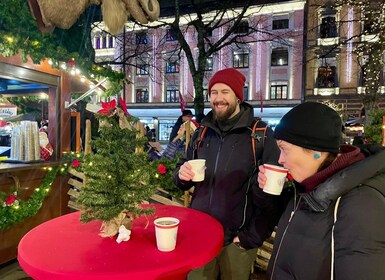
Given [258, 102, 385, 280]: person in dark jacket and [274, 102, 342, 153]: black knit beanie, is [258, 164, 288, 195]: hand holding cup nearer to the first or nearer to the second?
[258, 102, 385, 280]: person in dark jacket

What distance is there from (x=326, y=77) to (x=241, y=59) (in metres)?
6.87

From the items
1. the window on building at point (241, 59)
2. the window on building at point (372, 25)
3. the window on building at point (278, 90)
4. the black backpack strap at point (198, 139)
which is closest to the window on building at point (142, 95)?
the window on building at point (241, 59)

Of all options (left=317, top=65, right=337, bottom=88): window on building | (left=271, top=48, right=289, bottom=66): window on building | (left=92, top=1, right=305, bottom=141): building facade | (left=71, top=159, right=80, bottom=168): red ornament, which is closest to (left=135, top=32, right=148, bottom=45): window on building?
(left=92, top=1, right=305, bottom=141): building facade

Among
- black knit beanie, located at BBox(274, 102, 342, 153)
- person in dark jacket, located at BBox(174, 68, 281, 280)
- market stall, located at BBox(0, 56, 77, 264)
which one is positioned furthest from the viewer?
market stall, located at BBox(0, 56, 77, 264)

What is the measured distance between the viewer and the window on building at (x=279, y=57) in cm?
2422

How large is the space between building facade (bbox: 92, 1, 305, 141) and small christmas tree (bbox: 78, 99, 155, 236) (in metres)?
21.0

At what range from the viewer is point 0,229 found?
12.7 ft

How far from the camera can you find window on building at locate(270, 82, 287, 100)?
24.4m

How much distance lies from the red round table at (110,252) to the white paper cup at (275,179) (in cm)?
43

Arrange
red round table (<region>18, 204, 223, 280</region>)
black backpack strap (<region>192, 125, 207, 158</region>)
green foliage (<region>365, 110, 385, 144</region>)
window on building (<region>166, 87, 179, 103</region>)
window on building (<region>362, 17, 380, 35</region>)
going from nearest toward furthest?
red round table (<region>18, 204, 223, 280</region>), black backpack strap (<region>192, 125, 207, 158</region>), green foliage (<region>365, 110, 385, 144</region>), window on building (<region>362, 17, 380, 35</region>), window on building (<region>166, 87, 179, 103</region>)

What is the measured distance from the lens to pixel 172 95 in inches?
1081

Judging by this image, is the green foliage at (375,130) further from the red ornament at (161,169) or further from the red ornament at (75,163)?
the red ornament at (75,163)

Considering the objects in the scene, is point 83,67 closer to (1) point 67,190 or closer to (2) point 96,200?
(1) point 67,190

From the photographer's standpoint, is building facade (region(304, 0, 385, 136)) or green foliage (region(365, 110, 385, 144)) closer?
green foliage (region(365, 110, 385, 144))
